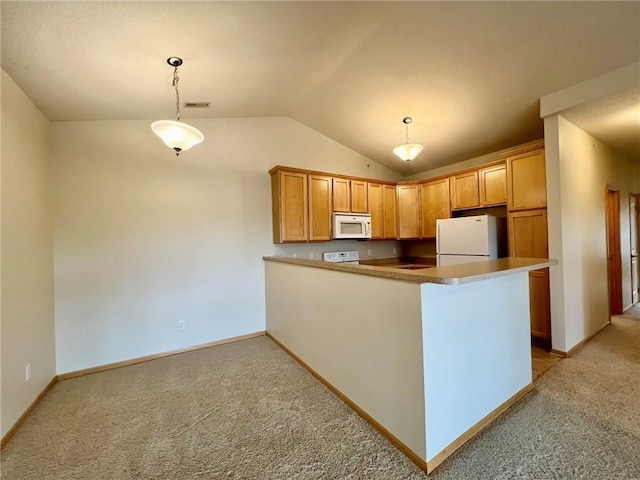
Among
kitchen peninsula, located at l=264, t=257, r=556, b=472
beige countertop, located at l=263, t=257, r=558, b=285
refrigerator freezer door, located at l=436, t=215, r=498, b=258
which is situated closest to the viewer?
beige countertop, located at l=263, t=257, r=558, b=285

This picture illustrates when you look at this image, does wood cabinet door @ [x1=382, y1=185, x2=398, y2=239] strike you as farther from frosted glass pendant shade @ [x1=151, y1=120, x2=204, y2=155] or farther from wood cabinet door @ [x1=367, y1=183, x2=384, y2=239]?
frosted glass pendant shade @ [x1=151, y1=120, x2=204, y2=155]

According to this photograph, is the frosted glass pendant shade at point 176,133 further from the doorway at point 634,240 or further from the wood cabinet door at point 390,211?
the doorway at point 634,240

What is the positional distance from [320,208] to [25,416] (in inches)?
144

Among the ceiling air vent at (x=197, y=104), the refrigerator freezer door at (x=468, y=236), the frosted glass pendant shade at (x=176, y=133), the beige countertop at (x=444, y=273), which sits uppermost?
the ceiling air vent at (x=197, y=104)

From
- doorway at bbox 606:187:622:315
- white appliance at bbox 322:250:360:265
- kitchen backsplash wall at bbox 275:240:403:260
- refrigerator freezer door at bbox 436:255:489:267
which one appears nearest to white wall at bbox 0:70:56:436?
kitchen backsplash wall at bbox 275:240:403:260

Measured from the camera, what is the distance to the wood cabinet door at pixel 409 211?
16.0ft

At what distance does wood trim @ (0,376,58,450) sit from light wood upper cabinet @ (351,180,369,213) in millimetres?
4165

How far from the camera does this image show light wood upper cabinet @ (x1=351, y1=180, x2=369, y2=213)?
4.48 metres

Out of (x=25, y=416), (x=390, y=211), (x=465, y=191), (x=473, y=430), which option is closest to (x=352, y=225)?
(x=390, y=211)

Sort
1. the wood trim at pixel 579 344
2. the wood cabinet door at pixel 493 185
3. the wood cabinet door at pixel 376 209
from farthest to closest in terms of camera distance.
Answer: the wood cabinet door at pixel 376 209, the wood cabinet door at pixel 493 185, the wood trim at pixel 579 344

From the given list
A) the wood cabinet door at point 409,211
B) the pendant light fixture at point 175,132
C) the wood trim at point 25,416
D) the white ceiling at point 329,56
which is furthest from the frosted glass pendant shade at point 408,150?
the wood trim at point 25,416

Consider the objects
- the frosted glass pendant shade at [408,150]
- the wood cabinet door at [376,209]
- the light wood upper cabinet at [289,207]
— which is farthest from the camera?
the wood cabinet door at [376,209]

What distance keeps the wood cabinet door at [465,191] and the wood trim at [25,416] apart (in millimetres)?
5369

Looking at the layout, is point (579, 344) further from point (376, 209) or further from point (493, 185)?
point (376, 209)
